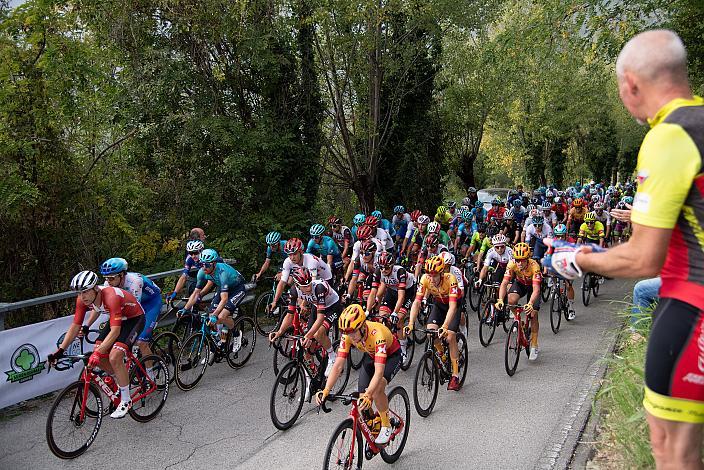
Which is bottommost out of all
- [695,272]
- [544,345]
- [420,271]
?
[544,345]

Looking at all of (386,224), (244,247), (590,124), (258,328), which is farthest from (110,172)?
(590,124)

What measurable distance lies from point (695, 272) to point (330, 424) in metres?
5.67

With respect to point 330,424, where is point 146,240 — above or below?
above

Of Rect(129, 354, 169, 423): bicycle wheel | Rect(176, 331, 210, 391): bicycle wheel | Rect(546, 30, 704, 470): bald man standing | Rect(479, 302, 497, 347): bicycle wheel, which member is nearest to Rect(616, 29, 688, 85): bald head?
Rect(546, 30, 704, 470): bald man standing

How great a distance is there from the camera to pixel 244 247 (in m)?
14.2

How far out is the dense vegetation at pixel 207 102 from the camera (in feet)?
34.7

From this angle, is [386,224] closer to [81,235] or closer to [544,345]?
[544,345]

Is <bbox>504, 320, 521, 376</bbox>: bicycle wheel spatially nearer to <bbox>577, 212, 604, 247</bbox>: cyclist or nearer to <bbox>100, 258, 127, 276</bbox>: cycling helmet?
<bbox>100, 258, 127, 276</bbox>: cycling helmet

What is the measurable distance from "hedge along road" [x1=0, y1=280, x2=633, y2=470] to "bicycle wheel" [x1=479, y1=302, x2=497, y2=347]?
3.39 ft

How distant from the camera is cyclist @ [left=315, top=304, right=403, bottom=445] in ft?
18.1

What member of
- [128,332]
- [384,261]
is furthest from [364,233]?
[128,332]

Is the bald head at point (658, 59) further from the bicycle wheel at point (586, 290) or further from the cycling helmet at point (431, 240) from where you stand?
the bicycle wheel at point (586, 290)

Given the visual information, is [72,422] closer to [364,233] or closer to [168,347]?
[168,347]

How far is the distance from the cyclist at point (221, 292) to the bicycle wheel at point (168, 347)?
0.59 m
